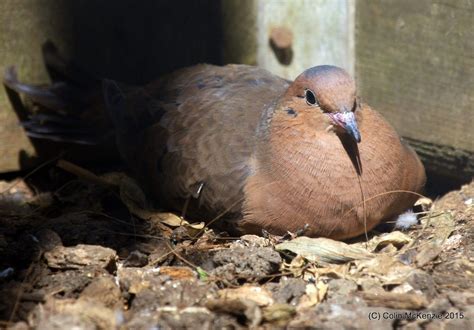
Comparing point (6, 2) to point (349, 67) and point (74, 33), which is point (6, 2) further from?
point (349, 67)

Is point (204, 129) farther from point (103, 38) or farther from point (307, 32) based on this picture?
point (307, 32)

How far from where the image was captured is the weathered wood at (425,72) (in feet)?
16.6

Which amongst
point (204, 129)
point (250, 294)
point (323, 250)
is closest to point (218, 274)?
point (250, 294)

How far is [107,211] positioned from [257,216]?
3.59 feet

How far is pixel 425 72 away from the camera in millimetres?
5254

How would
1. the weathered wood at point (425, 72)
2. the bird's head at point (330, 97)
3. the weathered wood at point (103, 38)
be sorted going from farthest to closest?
1. the weathered wood at point (103, 38)
2. the weathered wood at point (425, 72)
3. the bird's head at point (330, 97)

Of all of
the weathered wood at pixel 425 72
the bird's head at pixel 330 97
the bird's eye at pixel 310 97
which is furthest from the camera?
the weathered wood at pixel 425 72

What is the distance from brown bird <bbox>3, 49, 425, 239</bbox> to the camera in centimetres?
459

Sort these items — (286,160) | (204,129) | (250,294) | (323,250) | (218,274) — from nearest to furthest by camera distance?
(250,294) → (218,274) → (323,250) → (286,160) → (204,129)

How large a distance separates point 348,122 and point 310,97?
29 centimetres

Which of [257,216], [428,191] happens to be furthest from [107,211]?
[428,191]

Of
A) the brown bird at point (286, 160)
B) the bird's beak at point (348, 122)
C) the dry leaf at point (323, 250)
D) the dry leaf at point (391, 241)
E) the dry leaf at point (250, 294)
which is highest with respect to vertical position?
the bird's beak at point (348, 122)

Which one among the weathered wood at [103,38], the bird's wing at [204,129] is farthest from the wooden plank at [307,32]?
the bird's wing at [204,129]

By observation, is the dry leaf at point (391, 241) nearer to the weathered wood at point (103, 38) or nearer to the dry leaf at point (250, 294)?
the dry leaf at point (250, 294)
